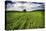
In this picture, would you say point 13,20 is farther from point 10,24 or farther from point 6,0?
point 6,0

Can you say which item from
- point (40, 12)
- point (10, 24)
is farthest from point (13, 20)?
point (40, 12)

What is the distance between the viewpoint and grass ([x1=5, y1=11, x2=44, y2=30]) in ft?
3.61

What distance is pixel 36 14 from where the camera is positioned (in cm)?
114

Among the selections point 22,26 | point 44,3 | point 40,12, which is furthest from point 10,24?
point 44,3

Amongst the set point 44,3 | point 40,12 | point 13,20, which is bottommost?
point 13,20

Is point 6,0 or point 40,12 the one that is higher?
point 6,0

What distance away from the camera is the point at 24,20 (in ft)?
3.70

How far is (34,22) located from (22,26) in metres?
0.18

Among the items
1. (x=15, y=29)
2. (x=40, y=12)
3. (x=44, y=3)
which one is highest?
(x=44, y=3)

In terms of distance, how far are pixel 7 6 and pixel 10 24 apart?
25 centimetres

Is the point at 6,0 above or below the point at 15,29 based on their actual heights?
above

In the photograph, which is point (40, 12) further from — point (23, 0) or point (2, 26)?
point (2, 26)

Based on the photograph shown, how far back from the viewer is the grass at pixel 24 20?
3.61 feet

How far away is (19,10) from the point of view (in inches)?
43.6
